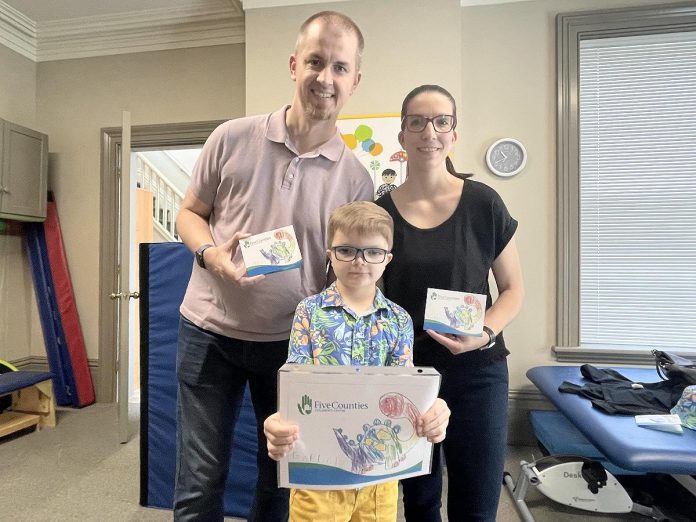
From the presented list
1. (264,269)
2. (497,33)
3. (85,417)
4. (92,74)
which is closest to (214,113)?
(92,74)

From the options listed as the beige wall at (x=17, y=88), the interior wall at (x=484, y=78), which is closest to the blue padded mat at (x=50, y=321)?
the beige wall at (x=17, y=88)

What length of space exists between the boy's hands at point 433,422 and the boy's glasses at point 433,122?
65 centimetres

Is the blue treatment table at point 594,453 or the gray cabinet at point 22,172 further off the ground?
the gray cabinet at point 22,172

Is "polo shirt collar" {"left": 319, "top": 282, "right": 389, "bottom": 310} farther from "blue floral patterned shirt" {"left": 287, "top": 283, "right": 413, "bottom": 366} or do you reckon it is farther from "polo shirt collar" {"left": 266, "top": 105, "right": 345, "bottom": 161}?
"polo shirt collar" {"left": 266, "top": 105, "right": 345, "bottom": 161}

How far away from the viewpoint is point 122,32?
11.4ft

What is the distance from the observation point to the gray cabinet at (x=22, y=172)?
3146 mm

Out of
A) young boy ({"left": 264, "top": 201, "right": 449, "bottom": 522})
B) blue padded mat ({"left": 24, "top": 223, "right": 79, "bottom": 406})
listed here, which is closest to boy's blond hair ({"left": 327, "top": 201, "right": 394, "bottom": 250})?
young boy ({"left": 264, "top": 201, "right": 449, "bottom": 522})

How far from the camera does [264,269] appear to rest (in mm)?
943

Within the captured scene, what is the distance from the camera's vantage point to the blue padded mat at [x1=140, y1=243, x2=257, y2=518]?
192cm

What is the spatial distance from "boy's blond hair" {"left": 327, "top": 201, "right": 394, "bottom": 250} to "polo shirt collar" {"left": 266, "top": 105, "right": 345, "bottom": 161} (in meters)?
0.19

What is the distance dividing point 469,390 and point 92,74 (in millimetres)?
4070

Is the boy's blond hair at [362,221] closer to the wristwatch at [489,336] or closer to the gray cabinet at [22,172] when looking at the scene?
the wristwatch at [489,336]

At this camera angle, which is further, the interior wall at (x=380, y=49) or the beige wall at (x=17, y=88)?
the beige wall at (x=17, y=88)

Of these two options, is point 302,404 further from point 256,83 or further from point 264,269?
point 256,83
